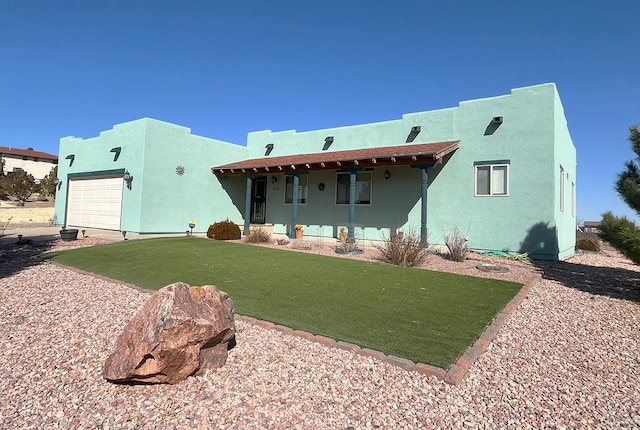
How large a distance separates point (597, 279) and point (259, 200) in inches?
553

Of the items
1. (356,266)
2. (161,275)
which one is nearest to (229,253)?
(161,275)

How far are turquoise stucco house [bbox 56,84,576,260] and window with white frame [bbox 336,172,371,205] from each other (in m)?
0.04

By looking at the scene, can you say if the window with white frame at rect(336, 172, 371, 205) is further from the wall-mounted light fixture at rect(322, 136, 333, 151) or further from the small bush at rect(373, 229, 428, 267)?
the small bush at rect(373, 229, 428, 267)

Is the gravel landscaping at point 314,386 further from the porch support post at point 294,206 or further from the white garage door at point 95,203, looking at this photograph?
the white garage door at point 95,203

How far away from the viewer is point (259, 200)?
1750 centimetres

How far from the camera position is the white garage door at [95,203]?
49.9 ft

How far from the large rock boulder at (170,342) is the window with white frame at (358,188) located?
11416 millimetres

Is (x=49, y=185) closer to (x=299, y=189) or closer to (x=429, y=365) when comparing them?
(x=299, y=189)

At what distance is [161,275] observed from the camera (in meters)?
7.03

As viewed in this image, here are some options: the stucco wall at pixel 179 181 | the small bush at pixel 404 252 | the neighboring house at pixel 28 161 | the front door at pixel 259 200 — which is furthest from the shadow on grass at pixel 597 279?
the neighboring house at pixel 28 161

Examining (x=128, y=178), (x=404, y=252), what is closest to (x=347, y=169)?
(x=404, y=252)

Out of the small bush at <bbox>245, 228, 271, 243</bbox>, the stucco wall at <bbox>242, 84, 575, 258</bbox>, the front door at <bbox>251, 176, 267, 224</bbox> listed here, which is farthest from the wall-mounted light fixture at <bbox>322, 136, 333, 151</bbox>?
the small bush at <bbox>245, 228, 271, 243</bbox>

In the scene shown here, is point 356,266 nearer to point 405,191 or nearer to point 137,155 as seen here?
point 405,191

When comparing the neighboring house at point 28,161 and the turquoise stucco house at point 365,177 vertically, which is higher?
the neighboring house at point 28,161
